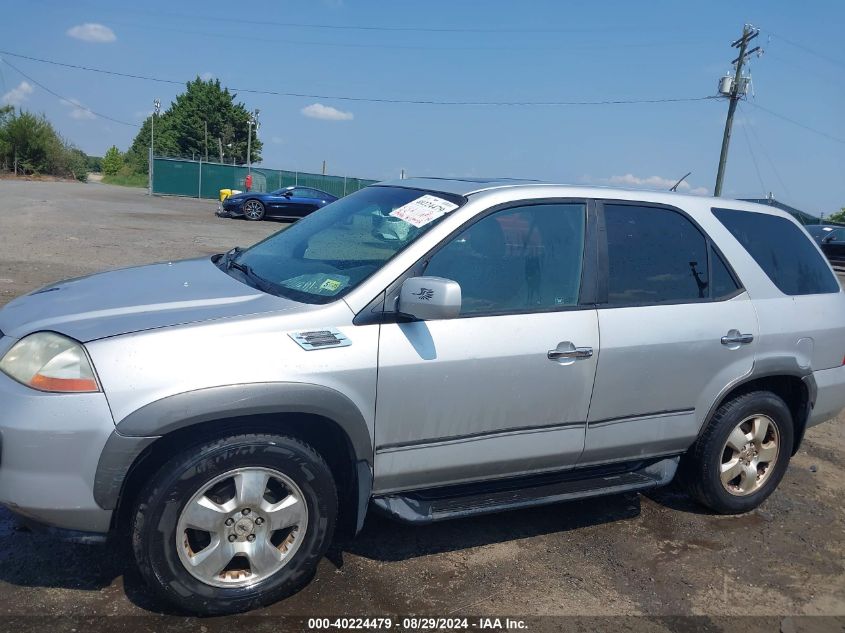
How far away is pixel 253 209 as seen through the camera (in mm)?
24000

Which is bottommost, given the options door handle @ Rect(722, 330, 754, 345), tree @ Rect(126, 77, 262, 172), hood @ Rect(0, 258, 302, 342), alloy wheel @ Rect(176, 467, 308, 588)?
alloy wheel @ Rect(176, 467, 308, 588)

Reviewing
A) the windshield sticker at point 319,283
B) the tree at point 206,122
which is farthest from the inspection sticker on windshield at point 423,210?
the tree at point 206,122

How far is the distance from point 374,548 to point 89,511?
1.44m

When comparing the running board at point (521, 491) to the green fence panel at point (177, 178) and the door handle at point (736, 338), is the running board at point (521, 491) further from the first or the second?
the green fence panel at point (177, 178)

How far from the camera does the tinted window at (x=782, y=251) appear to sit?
168 inches

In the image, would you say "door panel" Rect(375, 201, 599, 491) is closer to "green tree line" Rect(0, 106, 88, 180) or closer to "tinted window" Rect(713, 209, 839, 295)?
"tinted window" Rect(713, 209, 839, 295)

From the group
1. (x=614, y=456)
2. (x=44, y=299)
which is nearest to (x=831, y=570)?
(x=614, y=456)

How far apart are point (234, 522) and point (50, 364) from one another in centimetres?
92

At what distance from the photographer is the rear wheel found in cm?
2391

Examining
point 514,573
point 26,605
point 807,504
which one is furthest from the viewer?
point 807,504

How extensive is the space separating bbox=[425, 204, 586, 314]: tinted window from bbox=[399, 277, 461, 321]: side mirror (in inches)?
10.0

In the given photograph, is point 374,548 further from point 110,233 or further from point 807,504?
point 110,233

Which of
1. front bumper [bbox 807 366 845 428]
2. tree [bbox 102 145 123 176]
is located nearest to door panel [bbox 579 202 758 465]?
front bumper [bbox 807 366 845 428]

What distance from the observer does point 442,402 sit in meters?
3.21
